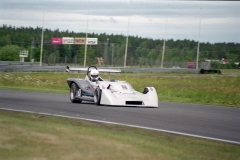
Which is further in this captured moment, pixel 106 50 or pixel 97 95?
pixel 106 50

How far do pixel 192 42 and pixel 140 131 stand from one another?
13621cm

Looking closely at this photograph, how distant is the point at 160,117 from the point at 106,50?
72.2 meters

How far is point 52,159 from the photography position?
9.04 metres

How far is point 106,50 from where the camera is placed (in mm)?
88312

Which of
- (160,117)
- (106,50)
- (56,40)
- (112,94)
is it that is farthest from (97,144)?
(56,40)

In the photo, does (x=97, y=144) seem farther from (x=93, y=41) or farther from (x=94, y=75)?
(x=93, y=41)

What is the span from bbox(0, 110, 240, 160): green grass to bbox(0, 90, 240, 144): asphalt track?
1.04 m

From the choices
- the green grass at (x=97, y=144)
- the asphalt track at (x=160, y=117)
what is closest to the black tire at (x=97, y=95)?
the asphalt track at (x=160, y=117)

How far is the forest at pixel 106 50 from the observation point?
91.8m

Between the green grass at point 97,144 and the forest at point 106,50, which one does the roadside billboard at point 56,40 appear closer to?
the forest at point 106,50

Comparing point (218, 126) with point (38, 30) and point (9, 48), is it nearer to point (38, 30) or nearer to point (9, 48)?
point (9, 48)

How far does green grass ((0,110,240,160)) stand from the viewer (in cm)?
952

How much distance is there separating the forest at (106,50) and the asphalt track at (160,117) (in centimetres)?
5808

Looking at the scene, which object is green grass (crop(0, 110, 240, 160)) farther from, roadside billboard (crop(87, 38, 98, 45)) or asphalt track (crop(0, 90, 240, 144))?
roadside billboard (crop(87, 38, 98, 45))
